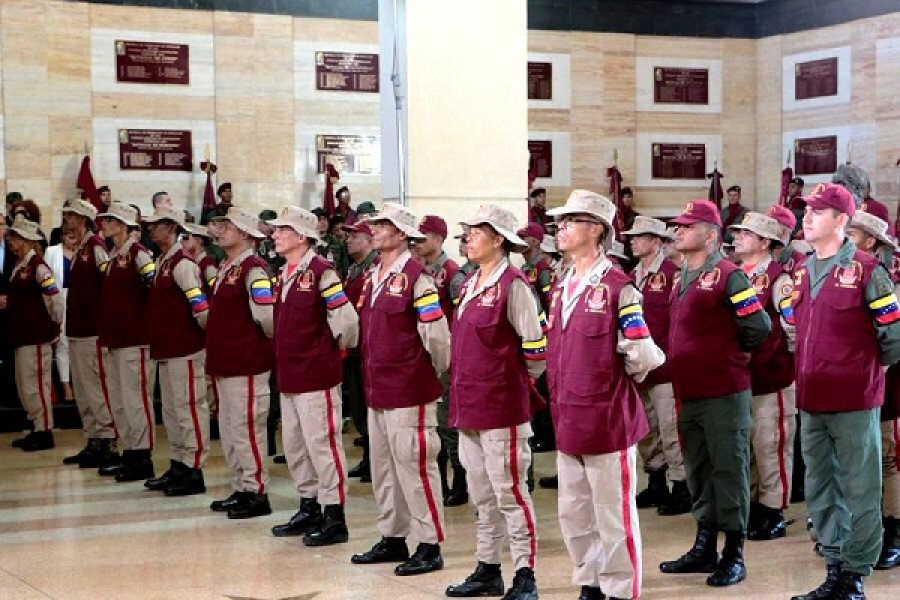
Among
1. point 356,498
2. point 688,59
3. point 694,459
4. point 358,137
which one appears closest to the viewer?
point 694,459

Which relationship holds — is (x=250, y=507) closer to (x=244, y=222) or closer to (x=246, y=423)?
(x=246, y=423)

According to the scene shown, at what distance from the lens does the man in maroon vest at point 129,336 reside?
1104 cm

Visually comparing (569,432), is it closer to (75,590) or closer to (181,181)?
(75,590)

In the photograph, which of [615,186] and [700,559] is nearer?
[700,559]

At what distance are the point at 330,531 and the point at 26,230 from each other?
5628 millimetres

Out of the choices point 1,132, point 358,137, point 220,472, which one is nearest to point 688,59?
point 358,137

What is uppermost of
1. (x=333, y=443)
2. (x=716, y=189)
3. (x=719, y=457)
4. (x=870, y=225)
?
(x=716, y=189)

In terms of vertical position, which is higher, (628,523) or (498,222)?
(498,222)

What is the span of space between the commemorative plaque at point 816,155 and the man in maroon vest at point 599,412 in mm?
11777

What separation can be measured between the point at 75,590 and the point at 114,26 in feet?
32.6

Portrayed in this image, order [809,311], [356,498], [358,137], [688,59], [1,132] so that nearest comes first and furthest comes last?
[809,311] < [356,498] < [1,132] < [358,137] < [688,59]

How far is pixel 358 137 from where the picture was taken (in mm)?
17109

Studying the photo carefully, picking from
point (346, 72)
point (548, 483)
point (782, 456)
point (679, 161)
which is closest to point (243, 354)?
point (548, 483)

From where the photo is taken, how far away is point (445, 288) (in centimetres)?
1007
